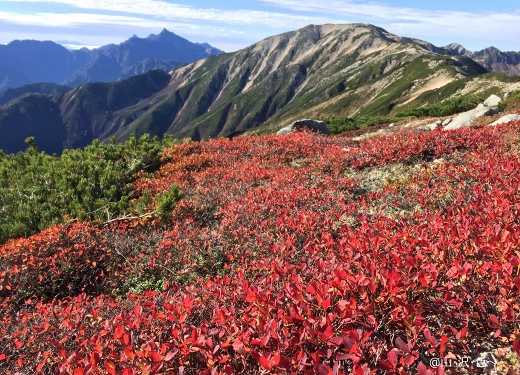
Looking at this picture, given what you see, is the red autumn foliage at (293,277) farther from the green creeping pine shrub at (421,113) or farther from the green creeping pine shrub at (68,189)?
the green creeping pine shrub at (421,113)

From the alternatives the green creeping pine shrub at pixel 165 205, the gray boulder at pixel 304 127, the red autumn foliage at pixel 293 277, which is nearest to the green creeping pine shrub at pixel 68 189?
the green creeping pine shrub at pixel 165 205

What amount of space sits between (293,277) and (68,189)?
1035 centimetres

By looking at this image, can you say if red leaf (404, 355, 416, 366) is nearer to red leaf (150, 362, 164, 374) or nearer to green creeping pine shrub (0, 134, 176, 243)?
red leaf (150, 362, 164, 374)

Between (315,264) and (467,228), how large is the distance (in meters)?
2.19

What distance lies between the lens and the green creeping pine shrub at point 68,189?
424 inches

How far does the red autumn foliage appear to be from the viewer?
319cm

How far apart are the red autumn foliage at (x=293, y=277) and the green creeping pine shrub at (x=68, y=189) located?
3.72 ft

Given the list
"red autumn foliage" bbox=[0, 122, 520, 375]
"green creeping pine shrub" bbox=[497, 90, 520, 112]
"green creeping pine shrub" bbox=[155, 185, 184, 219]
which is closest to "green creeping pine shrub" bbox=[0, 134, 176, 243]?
"green creeping pine shrub" bbox=[155, 185, 184, 219]

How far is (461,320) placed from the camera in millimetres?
3271

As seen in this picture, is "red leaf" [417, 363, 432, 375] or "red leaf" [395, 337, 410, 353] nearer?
"red leaf" [417, 363, 432, 375]

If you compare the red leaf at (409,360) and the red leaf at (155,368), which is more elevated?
the red leaf at (409,360)

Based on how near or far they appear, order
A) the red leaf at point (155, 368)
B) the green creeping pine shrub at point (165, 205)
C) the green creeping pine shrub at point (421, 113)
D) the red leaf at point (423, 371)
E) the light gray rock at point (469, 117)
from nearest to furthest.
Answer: the red leaf at point (423, 371) < the red leaf at point (155, 368) < the green creeping pine shrub at point (165, 205) < the light gray rock at point (469, 117) < the green creeping pine shrub at point (421, 113)

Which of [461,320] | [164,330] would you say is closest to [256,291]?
[164,330]

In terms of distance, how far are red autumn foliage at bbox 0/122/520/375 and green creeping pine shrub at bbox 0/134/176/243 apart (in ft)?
3.72
